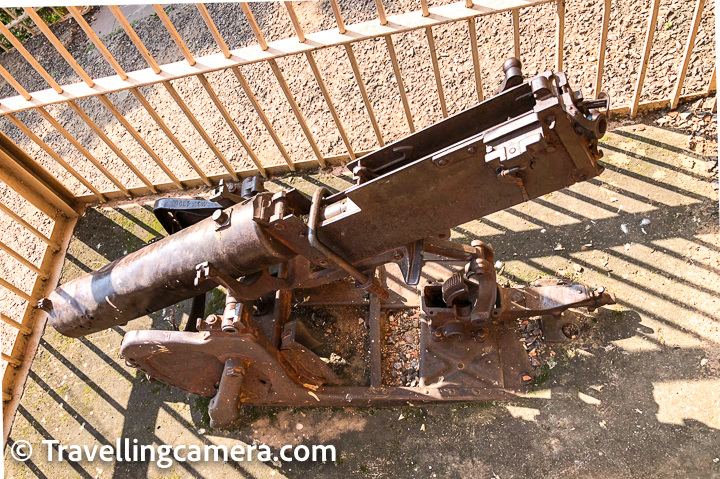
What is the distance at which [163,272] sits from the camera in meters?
3.39

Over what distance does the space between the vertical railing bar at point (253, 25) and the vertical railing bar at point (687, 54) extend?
2837mm

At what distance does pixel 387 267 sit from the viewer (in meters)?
4.31

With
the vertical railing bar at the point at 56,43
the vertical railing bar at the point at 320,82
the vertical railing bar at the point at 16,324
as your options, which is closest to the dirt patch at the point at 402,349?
the vertical railing bar at the point at 320,82

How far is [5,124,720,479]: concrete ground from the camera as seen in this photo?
3.34 metres

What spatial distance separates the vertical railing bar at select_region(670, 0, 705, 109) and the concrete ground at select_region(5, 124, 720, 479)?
0.26 m

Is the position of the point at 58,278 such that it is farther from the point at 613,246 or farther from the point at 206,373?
the point at 613,246

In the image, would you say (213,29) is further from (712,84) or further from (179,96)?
(712,84)

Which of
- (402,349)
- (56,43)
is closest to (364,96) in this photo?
(402,349)

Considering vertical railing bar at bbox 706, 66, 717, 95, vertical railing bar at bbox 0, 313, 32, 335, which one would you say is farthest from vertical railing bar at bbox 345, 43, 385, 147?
vertical railing bar at bbox 0, 313, 32, 335

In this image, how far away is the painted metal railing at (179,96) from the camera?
3809 mm

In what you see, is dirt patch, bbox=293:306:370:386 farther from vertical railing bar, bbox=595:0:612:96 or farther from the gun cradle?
vertical railing bar, bbox=595:0:612:96

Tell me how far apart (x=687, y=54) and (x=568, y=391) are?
2.44 m

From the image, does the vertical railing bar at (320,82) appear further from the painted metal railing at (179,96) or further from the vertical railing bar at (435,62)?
the vertical railing bar at (435,62)

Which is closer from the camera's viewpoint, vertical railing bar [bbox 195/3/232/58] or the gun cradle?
the gun cradle
